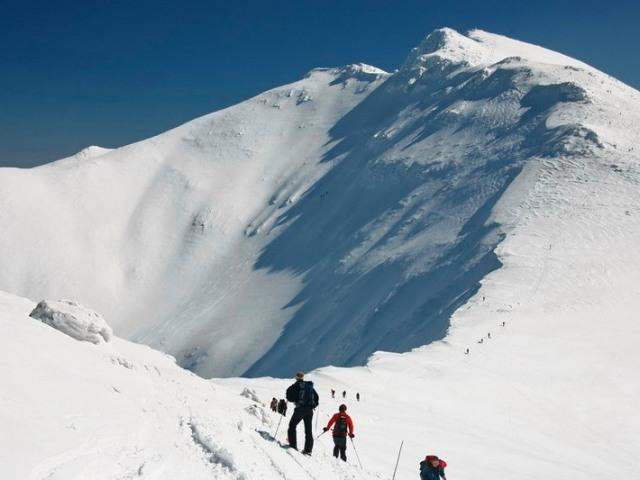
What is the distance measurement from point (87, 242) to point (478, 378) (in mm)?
112814

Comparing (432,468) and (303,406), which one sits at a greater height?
(303,406)

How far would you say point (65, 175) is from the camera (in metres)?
150

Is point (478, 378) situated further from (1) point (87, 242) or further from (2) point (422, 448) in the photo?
(1) point (87, 242)

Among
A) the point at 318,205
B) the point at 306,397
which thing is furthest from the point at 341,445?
the point at 318,205

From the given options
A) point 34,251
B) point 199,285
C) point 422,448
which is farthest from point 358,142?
point 422,448

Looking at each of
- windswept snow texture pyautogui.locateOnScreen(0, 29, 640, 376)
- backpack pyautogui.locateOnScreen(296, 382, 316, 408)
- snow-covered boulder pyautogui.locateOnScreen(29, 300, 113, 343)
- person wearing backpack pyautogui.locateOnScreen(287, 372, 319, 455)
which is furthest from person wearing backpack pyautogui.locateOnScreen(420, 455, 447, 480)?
windswept snow texture pyautogui.locateOnScreen(0, 29, 640, 376)

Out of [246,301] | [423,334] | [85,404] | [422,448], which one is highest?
[246,301]

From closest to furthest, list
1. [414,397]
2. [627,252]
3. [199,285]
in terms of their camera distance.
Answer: [414,397]
[627,252]
[199,285]

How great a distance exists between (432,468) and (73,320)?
38.8 feet

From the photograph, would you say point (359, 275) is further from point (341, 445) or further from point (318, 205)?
point (341, 445)

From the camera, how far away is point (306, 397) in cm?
1386

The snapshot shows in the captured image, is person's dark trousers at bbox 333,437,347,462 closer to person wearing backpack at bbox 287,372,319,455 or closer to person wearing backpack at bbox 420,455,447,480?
person wearing backpack at bbox 287,372,319,455

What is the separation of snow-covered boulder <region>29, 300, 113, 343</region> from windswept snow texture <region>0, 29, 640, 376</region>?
33.8 meters

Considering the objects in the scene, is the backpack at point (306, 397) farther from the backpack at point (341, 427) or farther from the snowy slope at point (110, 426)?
the backpack at point (341, 427)
